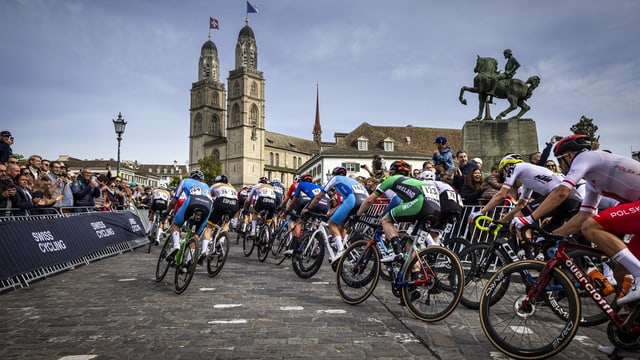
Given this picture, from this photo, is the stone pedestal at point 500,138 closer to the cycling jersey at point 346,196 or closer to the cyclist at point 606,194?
the cycling jersey at point 346,196

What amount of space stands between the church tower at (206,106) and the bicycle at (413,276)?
109636 millimetres

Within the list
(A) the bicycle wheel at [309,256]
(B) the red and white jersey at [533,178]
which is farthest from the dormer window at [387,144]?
(B) the red and white jersey at [533,178]

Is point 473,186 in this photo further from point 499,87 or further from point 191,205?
point 499,87

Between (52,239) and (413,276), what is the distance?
24.2ft

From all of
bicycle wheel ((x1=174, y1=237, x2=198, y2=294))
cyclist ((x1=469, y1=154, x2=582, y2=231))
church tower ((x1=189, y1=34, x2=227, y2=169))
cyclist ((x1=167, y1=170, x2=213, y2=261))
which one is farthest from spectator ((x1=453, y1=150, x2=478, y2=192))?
church tower ((x1=189, y1=34, x2=227, y2=169))

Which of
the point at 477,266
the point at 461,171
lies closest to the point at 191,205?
the point at 477,266

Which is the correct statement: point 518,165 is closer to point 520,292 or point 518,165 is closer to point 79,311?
point 520,292

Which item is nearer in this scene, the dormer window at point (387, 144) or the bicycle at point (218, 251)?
the bicycle at point (218, 251)

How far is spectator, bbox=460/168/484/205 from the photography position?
9.55 meters

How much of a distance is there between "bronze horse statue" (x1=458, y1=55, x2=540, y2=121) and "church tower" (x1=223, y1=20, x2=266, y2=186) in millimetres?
87960

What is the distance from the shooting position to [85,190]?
13.1 m

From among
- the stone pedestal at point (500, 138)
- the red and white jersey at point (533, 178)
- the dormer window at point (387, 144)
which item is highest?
the dormer window at point (387, 144)

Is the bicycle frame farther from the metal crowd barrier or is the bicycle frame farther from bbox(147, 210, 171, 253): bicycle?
bbox(147, 210, 171, 253): bicycle

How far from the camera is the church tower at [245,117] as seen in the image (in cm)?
10431
